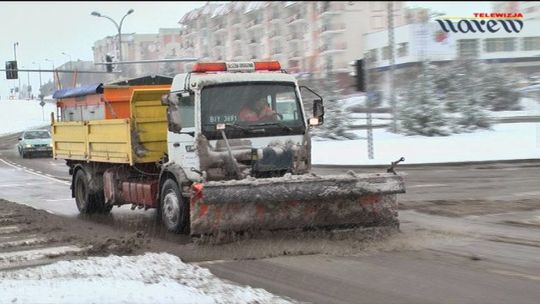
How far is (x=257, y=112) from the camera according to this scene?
9.16 m

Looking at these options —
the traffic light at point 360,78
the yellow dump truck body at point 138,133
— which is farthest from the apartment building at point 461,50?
the yellow dump truck body at point 138,133

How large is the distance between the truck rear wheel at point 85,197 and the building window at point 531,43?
34.6 metres

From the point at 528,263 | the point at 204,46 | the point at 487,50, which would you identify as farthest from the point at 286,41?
the point at 487,50

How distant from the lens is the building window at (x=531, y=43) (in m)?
41.0

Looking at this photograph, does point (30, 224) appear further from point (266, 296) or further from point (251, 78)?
point (266, 296)

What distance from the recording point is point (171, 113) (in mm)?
9273

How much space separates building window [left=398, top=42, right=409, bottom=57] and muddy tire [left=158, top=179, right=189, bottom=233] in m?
26.1

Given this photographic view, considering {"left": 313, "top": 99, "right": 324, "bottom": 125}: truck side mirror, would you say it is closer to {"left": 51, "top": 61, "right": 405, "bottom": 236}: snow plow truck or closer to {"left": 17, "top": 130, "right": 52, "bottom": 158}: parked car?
{"left": 51, "top": 61, "right": 405, "bottom": 236}: snow plow truck

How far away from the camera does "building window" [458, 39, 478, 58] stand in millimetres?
35156

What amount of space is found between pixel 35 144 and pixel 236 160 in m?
29.8

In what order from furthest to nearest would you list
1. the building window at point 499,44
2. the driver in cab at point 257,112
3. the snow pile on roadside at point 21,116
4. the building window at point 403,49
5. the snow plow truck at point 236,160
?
the snow pile on roadside at point 21,116 < the building window at point 499,44 < the building window at point 403,49 < the driver in cab at point 257,112 < the snow plow truck at point 236,160

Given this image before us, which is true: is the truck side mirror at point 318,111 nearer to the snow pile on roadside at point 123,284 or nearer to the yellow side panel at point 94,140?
the yellow side panel at point 94,140

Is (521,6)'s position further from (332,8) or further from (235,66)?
(332,8)

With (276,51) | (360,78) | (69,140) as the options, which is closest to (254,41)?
(276,51)
